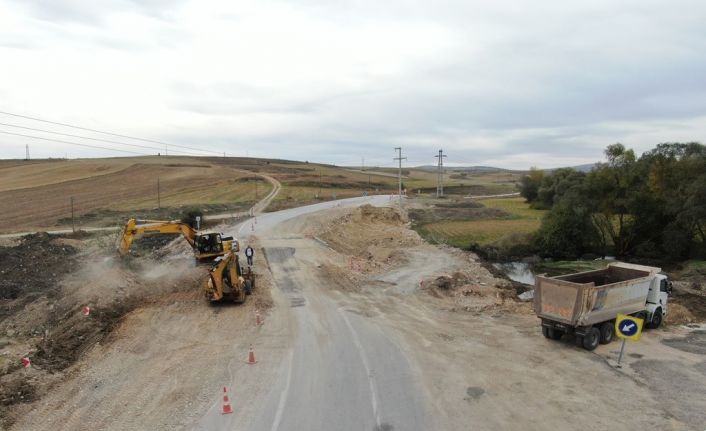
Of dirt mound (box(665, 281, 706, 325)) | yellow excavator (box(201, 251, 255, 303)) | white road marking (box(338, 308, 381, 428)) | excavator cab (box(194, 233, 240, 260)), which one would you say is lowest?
dirt mound (box(665, 281, 706, 325))

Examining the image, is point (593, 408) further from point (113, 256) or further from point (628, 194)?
point (628, 194)

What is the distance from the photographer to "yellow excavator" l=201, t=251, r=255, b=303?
2167 centimetres

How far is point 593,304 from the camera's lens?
57.1 feet

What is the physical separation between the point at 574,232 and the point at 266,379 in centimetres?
3608

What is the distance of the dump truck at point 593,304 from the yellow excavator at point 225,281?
1229cm

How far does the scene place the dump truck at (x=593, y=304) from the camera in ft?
56.7

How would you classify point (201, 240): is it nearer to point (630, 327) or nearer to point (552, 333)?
point (552, 333)

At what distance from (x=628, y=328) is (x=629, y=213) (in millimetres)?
31939

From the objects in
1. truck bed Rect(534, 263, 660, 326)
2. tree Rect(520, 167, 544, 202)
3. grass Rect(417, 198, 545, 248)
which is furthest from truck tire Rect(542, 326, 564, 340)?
tree Rect(520, 167, 544, 202)

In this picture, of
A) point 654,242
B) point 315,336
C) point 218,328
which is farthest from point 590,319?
point 654,242

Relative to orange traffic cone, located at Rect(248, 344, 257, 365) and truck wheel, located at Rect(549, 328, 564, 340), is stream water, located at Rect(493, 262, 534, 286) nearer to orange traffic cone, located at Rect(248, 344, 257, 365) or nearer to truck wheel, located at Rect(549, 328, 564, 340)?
truck wheel, located at Rect(549, 328, 564, 340)

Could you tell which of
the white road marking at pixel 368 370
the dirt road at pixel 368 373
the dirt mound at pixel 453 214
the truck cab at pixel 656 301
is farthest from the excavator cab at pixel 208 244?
the dirt mound at pixel 453 214

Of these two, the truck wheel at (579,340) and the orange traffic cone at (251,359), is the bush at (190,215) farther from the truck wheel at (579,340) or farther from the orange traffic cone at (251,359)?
the truck wheel at (579,340)

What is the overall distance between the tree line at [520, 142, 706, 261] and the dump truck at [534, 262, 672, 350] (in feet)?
72.8
